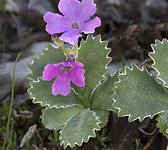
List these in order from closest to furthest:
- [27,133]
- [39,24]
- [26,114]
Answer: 1. [27,133]
2. [26,114]
3. [39,24]

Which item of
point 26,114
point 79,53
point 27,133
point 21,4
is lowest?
point 27,133

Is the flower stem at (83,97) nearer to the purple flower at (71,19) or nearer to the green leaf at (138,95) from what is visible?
the green leaf at (138,95)

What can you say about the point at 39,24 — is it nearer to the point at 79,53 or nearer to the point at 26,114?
the point at 26,114

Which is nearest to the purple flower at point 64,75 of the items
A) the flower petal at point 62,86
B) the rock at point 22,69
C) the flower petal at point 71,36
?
the flower petal at point 62,86

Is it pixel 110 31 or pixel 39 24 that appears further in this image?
pixel 39 24

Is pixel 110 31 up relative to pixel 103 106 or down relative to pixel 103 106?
up

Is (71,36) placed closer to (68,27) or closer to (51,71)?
(68,27)

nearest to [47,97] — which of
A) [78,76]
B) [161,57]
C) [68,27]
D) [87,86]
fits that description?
[87,86]

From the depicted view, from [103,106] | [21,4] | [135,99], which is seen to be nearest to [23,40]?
[21,4]
